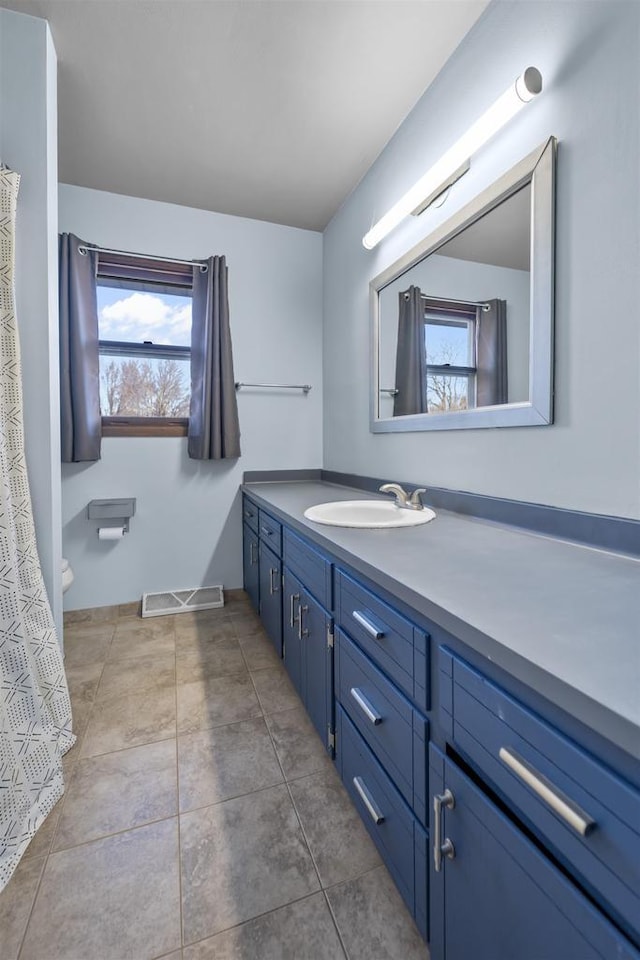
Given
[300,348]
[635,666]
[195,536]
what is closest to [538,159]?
[635,666]

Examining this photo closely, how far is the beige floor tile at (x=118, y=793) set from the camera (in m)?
1.12

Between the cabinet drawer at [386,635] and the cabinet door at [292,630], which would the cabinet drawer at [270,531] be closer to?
the cabinet door at [292,630]

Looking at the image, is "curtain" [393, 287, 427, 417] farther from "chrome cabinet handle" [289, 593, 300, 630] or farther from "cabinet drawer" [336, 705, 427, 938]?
"cabinet drawer" [336, 705, 427, 938]

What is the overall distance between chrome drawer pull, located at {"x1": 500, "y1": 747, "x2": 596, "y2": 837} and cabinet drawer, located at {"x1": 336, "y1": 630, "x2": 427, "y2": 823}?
234 millimetres

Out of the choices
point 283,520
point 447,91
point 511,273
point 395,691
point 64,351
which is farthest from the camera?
point 64,351

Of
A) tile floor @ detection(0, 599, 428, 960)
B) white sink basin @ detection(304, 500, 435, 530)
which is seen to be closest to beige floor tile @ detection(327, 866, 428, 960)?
tile floor @ detection(0, 599, 428, 960)

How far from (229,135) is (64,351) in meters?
1.32

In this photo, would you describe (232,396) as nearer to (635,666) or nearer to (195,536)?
(195,536)

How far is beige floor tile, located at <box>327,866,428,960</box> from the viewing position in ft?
2.77

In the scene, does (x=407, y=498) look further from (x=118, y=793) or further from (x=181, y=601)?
(x=181, y=601)

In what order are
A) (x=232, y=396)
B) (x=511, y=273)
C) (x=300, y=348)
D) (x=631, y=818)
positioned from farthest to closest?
1. (x=300, y=348)
2. (x=232, y=396)
3. (x=511, y=273)
4. (x=631, y=818)

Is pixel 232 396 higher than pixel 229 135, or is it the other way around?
pixel 229 135

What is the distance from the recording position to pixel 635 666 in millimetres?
483

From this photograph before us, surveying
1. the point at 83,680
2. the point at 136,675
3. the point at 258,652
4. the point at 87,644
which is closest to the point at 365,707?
the point at 258,652
